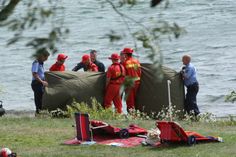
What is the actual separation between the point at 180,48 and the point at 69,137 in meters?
24.2

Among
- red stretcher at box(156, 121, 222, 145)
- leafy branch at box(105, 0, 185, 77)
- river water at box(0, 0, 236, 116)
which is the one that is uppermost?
leafy branch at box(105, 0, 185, 77)

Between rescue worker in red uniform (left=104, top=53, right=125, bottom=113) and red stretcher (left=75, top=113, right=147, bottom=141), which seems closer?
red stretcher (left=75, top=113, right=147, bottom=141)

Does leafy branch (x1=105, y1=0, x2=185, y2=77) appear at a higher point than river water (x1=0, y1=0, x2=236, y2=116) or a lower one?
higher

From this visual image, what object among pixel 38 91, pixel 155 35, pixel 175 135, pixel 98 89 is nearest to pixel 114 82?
pixel 98 89

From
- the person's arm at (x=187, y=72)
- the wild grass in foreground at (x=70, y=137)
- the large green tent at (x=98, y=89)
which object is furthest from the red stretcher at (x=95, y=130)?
the person's arm at (x=187, y=72)

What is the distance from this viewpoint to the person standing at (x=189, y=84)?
61.5ft

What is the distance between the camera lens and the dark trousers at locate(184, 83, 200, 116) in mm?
18828

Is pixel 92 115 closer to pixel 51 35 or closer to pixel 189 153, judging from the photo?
pixel 189 153

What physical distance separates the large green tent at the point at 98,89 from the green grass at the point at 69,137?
1424 mm

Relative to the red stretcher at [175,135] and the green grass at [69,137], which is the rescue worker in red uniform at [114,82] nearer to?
the green grass at [69,137]

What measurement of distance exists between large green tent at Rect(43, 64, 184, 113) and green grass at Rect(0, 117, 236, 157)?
4.67ft

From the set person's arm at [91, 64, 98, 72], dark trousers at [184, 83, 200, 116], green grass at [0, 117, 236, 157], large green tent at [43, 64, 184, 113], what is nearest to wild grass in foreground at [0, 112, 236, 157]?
green grass at [0, 117, 236, 157]

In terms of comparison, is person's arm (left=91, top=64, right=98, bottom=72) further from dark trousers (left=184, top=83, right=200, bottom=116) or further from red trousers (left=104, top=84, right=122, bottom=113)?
dark trousers (left=184, top=83, right=200, bottom=116)

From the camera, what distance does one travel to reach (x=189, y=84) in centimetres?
1888
